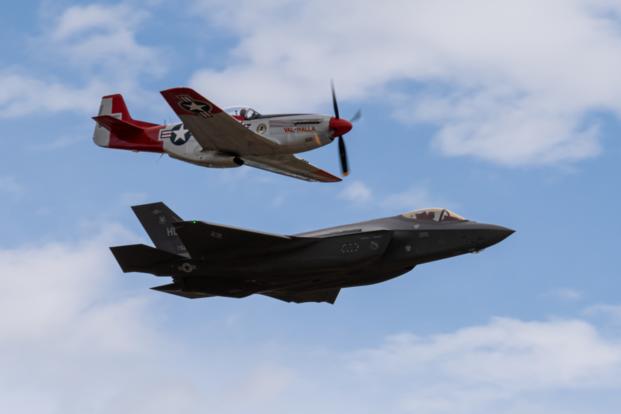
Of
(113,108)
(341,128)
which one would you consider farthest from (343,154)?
(113,108)

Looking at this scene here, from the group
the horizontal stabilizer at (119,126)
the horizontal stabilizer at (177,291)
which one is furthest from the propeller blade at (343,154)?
the horizontal stabilizer at (119,126)

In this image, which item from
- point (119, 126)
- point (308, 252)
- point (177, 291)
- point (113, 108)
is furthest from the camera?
point (113, 108)

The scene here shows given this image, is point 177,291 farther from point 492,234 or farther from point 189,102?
point 492,234

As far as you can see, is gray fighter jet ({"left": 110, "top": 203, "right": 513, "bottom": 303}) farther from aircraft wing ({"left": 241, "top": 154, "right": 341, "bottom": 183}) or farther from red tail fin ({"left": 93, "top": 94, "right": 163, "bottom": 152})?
red tail fin ({"left": 93, "top": 94, "right": 163, "bottom": 152})

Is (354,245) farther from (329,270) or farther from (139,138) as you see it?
(139,138)

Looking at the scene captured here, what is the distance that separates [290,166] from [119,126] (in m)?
9.35

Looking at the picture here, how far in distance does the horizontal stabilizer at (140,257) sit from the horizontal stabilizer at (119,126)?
11.9 meters

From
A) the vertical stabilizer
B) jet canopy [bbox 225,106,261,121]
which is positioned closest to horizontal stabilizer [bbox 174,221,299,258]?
jet canopy [bbox 225,106,261,121]

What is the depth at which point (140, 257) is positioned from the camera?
48.6 metres

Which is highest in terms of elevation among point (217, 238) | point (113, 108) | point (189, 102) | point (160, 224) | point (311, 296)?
point (113, 108)

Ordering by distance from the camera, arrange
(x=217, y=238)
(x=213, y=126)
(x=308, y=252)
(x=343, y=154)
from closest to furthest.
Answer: (x=217, y=238) → (x=308, y=252) → (x=213, y=126) → (x=343, y=154)

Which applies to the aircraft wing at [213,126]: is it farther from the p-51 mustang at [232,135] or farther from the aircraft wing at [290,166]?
the aircraft wing at [290,166]

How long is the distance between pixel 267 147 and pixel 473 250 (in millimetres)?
11737

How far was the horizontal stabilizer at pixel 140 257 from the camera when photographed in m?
48.3
